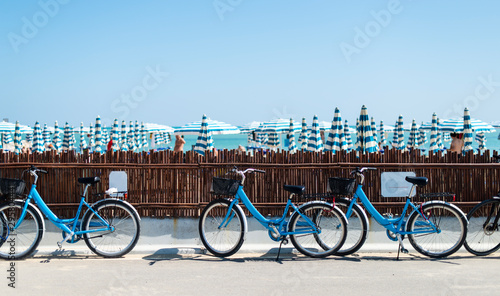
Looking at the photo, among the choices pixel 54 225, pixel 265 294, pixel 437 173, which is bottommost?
pixel 265 294

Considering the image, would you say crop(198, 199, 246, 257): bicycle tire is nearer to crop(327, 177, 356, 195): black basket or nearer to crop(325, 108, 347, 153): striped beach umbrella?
crop(327, 177, 356, 195): black basket

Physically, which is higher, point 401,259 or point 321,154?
point 321,154

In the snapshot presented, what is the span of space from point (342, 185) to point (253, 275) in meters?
1.63

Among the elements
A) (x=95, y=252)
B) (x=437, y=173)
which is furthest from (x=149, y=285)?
(x=437, y=173)

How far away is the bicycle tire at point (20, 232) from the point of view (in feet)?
21.1

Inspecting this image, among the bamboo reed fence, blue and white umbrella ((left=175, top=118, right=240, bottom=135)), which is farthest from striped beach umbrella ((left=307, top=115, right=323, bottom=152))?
the bamboo reed fence

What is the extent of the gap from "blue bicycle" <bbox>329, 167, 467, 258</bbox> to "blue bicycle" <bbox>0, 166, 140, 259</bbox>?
270 centimetres

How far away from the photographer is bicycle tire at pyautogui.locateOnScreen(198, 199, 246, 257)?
6.59 m

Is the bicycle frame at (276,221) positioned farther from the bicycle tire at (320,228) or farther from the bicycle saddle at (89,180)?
the bicycle saddle at (89,180)

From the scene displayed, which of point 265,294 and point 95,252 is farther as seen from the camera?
point 95,252

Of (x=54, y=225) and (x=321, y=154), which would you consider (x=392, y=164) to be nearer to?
(x=321, y=154)

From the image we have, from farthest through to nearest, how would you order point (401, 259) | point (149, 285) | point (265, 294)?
point (401, 259) < point (149, 285) < point (265, 294)

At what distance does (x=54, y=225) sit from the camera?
707cm

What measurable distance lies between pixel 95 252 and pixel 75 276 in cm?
93
